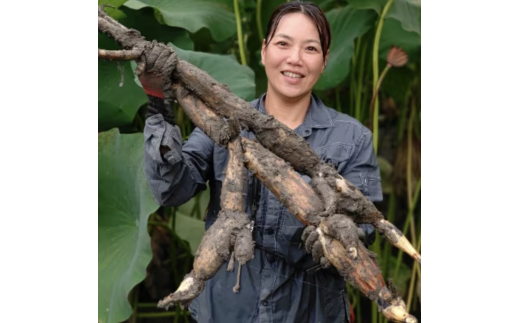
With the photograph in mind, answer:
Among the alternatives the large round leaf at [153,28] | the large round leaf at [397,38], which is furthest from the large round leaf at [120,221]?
the large round leaf at [397,38]

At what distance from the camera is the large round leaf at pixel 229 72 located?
5.62 ft

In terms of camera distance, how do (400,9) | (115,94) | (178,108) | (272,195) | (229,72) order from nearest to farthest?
(272,195) → (229,72) → (400,9) → (115,94) → (178,108)

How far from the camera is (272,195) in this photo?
47.1 inches

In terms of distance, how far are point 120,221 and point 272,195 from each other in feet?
2.46

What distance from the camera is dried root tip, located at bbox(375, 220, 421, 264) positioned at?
103cm

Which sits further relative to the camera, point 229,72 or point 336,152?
point 229,72

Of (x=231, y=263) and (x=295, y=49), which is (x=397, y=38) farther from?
(x=231, y=263)

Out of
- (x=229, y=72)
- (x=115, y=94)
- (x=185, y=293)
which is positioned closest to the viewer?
(x=185, y=293)

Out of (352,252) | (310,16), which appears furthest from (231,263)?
(310,16)

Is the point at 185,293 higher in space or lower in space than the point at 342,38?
lower

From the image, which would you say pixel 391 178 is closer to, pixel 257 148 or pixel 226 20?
pixel 226 20

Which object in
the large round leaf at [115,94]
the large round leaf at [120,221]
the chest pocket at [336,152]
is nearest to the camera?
the chest pocket at [336,152]

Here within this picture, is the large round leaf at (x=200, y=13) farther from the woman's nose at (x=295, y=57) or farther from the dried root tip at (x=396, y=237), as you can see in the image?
the dried root tip at (x=396, y=237)

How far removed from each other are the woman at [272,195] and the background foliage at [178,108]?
0.32m
